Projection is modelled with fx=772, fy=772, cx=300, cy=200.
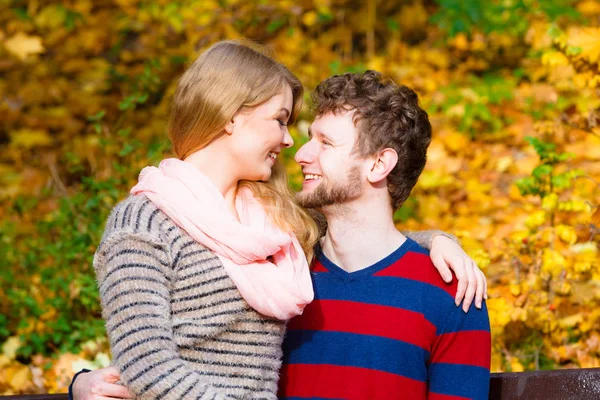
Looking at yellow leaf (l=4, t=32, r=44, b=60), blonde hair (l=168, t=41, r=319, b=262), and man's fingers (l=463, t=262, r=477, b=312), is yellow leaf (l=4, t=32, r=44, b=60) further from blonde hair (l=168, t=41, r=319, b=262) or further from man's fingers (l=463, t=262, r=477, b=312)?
man's fingers (l=463, t=262, r=477, b=312)

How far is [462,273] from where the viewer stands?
2.00 metres

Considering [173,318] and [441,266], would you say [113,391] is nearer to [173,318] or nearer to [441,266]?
[173,318]

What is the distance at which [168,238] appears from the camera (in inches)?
68.0

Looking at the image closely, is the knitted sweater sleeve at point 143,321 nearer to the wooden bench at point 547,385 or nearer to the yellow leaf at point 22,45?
the wooden bench at point 547,385

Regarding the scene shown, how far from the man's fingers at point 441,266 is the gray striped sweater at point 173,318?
1.50 ft

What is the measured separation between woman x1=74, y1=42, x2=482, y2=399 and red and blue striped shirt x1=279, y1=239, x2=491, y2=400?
163 millimetres

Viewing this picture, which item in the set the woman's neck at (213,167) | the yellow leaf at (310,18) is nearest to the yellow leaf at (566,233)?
the woman's neck at (213,167)

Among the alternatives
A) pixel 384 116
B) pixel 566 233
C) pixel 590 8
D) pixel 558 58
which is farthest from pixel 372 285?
pixel 590 8

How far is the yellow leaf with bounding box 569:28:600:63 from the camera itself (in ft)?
9.54

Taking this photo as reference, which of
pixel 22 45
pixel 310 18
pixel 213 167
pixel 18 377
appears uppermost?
pixel 310 18

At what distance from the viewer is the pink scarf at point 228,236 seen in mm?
1745

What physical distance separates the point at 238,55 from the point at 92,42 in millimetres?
Result: 4023

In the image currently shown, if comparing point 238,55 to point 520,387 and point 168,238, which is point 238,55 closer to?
point 168,238

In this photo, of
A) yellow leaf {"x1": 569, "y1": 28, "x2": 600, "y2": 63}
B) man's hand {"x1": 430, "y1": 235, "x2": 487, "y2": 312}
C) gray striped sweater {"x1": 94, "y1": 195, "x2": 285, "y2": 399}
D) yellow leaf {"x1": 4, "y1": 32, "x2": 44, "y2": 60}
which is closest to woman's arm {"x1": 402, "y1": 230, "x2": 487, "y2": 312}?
man's hand {"x1": 430, "y1": 235, "x2": 487, "y2": 312}
